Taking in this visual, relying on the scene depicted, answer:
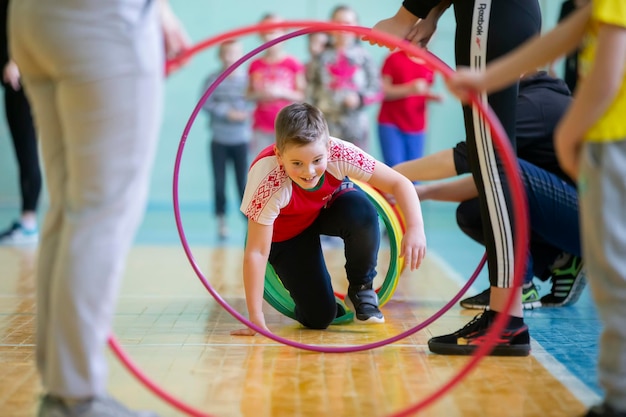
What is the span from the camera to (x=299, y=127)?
271cm

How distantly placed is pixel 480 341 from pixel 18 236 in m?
4.10

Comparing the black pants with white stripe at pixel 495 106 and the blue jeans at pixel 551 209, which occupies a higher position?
the black pants with white stripe at pixel 495 106

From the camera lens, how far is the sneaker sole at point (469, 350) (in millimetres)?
2564

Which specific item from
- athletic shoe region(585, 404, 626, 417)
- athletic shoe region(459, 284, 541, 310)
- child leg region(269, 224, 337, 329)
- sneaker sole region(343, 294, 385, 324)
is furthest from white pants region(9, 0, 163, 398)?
athletic shoe region(459, 284, 541, 310)

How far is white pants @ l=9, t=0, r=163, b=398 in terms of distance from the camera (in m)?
1.67

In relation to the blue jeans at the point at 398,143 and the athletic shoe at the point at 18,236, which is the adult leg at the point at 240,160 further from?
the athletic shoe at the point at 18,236

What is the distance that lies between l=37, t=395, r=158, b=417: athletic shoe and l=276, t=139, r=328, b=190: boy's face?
3.83ft

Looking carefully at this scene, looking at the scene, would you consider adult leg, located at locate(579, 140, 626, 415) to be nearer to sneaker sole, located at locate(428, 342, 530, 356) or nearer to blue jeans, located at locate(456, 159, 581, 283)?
sneaker sole, located at locate(428, 342, 530, 356)

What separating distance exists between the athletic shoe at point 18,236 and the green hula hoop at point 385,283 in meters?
2.95

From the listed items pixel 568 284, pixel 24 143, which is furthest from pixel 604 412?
pixel 24 143

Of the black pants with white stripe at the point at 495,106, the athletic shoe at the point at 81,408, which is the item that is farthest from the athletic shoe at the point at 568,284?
the athletic shoe at the point at 81,408

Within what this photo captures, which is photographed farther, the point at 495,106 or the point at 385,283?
the point at 385,283

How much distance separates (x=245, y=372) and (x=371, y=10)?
735 centimetres

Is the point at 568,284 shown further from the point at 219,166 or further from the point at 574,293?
the point at 219,166
